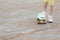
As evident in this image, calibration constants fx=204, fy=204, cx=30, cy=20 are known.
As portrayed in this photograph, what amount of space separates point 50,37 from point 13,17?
1661mm

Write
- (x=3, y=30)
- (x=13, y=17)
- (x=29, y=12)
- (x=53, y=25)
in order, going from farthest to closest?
(x=29, y=12) → (x=13, y=17) → (x=53, y=25) → (x=3, y=30)

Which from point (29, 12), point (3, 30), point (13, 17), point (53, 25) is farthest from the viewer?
point (29, 12)

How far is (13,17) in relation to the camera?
5.31m

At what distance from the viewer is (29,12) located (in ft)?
19.4

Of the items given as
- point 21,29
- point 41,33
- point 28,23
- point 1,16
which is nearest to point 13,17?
point 1,16

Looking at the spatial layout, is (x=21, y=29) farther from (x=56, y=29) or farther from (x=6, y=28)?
(x=56, y=29)

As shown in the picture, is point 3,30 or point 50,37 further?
point 3,30

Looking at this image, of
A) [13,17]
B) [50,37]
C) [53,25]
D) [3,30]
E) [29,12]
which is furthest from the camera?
[29,12]

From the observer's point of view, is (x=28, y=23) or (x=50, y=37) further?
(x=28, y=23)

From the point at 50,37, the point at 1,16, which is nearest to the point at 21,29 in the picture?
the point at 50,37

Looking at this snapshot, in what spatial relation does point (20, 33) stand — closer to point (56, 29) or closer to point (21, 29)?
point (21, 29)

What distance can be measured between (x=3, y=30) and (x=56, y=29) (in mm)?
1133

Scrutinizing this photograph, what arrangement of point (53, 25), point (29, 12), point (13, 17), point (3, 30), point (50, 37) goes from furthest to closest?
point (29, 12), point (13, 17), point (53, 25), point (3, 30), point (50, 37)

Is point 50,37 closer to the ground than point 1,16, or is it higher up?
closer to the ground
